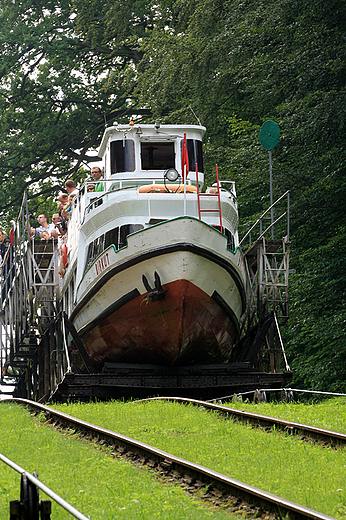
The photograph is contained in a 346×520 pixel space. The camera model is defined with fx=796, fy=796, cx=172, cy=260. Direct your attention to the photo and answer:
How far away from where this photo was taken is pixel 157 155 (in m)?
19.4

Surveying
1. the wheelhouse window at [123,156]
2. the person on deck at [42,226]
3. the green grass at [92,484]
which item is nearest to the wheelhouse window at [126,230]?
the wheelhouse window at [123,156]

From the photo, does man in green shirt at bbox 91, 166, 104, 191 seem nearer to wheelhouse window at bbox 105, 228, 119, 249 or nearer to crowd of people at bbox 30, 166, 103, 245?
crowd of people at bbox 30, 166, 103, 245

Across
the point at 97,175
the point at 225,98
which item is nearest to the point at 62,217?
the point at 97,175

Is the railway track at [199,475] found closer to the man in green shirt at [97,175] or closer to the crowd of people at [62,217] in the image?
the man in green shirt at [97,175]

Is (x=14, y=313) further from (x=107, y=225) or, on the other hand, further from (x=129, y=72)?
(x=129, y=72)

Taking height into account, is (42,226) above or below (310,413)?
above

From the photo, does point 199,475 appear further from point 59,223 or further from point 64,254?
point 59,223

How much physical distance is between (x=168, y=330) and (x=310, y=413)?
4133mm

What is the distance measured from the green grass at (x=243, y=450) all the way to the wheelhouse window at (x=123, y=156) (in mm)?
7455

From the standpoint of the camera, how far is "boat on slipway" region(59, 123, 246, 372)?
15.1m

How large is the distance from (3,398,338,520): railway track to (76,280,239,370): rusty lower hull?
15.0 ft

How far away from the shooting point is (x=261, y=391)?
14.3 metres

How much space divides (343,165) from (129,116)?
19531 millimetres

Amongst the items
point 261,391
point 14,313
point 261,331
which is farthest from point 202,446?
point 14,313
